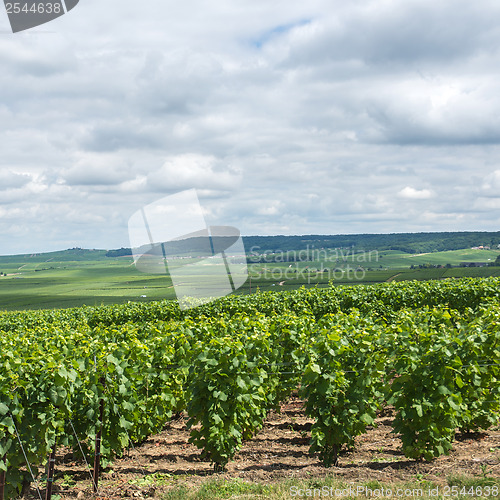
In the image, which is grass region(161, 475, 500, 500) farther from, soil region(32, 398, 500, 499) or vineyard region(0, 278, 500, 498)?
vineyard region(0, 278, 500, 498)

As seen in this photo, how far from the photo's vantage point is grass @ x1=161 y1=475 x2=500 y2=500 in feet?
17.0

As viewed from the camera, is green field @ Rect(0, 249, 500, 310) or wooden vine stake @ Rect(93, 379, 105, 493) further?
green field @ Rect(0, 249, 500, 310)

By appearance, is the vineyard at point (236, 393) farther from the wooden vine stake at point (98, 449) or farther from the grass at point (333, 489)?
the grass at point (333, 489)

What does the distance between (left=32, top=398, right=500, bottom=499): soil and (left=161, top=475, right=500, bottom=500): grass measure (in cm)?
25

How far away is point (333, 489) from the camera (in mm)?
5477

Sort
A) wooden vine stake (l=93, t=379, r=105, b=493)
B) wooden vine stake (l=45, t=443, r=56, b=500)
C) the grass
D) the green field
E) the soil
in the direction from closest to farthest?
1. the grass
2. wooden vine stake (l=45, t=443, r=56, b=500)
3. the soil
4. wooden vine stake (l=93, t=379, r=105, b=493)
5. the green field

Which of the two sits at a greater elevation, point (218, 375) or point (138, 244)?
point (138, 244)

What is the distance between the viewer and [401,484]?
5.67 m

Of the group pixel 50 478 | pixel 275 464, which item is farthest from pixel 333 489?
pixel 50 478

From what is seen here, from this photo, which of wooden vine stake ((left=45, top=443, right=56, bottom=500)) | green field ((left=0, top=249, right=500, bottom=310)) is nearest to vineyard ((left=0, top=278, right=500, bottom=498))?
wooden vine stake ((left=45, top=443, right=56, bottom=500))

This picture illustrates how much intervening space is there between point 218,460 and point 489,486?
3.54m

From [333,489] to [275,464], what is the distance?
5.39 feet

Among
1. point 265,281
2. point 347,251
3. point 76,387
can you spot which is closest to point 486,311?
point 76,387

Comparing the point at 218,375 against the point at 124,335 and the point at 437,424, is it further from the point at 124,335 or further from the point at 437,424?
the point at 124,335
